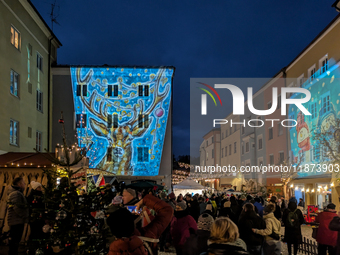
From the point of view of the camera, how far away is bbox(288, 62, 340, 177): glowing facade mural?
73.3 ft

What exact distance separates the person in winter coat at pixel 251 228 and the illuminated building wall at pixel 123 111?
2213cm

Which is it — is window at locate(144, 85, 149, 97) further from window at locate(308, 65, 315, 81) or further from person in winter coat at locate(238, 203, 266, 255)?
person in winter coat at locate(238, 203, 266, 255)

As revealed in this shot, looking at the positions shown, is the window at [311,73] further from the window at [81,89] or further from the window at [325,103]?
the window at [81,89]

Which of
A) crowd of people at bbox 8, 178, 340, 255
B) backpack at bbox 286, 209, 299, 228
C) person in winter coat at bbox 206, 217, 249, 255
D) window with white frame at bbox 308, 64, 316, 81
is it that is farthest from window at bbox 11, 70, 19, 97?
person in winter coat at bbox 206, 217, 249, 255

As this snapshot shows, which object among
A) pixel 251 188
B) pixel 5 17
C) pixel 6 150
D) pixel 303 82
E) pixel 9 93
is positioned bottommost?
pixel 251 188

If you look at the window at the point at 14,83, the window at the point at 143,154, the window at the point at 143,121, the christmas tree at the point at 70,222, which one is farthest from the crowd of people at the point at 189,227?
the window at the point at 143,121

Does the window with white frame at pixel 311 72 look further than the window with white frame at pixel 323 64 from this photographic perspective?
Yes

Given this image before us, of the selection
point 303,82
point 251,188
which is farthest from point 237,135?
point 303,82

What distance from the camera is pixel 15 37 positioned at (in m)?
22.4

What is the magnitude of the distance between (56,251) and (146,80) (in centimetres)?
2502

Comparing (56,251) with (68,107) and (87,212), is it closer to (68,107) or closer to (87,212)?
(87,212)

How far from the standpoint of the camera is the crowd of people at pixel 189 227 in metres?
3.70

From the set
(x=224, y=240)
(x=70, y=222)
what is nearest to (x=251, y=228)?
(x=70, y=222)

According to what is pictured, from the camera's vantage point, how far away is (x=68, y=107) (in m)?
29.9
